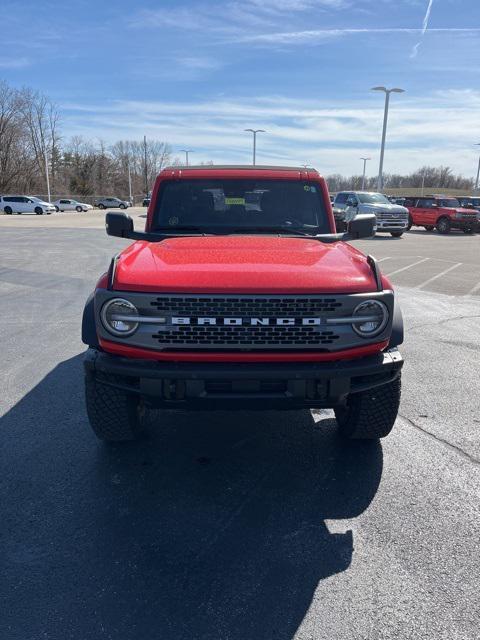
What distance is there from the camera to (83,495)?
3.11 metres

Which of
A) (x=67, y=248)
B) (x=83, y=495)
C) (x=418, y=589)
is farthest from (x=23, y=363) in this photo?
(x=67, y=248)

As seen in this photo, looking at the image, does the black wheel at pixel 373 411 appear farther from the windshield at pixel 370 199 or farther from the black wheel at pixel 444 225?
the black wheel at pixel 444 225

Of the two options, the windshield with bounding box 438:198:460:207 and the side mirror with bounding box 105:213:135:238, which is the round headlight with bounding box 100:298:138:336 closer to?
the side mirror with bounding box 105:213:135:238

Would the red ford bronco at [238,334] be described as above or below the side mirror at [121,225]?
below

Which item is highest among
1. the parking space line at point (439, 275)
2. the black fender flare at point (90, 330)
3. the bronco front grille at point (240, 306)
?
the bronco front grille at point (240, 306)

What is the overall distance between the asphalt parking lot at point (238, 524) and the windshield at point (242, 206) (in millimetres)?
1639

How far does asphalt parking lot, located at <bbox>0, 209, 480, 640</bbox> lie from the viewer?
2207 millimetres

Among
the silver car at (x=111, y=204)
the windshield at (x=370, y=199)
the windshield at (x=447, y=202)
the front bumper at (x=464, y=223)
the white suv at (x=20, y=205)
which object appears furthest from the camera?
the silver car at (x=111, y=204)

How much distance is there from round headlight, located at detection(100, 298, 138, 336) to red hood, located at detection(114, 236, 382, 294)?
10 centimetres

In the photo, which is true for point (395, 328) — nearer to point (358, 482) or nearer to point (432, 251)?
point (358, 482)

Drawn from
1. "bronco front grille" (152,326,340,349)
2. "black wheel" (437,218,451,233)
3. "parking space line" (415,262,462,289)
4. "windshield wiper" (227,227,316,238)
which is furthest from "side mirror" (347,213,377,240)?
"black wheel" (437,218,451,233)

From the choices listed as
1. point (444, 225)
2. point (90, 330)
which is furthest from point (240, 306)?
point (444, 225)

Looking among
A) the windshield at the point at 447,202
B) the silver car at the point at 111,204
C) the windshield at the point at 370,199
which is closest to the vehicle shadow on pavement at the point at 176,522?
the windshield at the point at 370,199

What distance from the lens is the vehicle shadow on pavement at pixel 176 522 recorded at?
2217 millimetres
